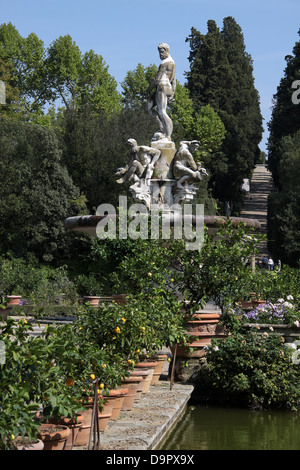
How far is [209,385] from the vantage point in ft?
29.5

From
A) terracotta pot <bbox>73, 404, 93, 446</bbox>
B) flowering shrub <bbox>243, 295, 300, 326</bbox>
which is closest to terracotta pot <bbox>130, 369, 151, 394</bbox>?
terracotta pot <bbox>73, 404, 93, 446</bbox>

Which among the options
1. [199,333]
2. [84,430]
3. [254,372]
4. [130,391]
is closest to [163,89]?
[199,333]

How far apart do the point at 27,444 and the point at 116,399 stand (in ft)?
6.64

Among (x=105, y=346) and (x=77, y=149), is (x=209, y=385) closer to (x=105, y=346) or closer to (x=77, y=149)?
(x=105, y=346)

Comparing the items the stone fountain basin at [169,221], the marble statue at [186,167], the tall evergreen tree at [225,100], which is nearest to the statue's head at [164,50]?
the marble statue at [186,167]

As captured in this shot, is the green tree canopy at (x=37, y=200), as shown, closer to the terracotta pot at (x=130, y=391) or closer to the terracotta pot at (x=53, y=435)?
the terracotta pot at (x=130, y=391)

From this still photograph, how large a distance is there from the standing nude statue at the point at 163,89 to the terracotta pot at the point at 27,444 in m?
11.5

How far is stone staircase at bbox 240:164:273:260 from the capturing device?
49938 mm

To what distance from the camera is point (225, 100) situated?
5075 centimetres

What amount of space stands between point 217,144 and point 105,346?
42260 mm

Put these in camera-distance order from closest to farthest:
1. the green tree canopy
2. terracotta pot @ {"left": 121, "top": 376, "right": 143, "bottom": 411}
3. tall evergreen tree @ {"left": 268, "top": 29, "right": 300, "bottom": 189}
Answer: terracotta pot @ {"left": 121, "top": 376, "right": 143, "bottom": 411}, the green tree canopy, tall evergreen tree @ {"left": 268, "top": 29, "right": 300, "bottom": 189}

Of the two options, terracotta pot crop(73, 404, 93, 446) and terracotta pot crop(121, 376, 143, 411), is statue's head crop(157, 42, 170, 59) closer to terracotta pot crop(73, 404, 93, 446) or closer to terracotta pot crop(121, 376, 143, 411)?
terracotta pot crop(121, 376, 143, 411)

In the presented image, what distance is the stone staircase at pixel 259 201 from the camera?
49.9m

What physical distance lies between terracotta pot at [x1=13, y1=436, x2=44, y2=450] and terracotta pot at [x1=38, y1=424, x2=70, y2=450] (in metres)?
0.20
